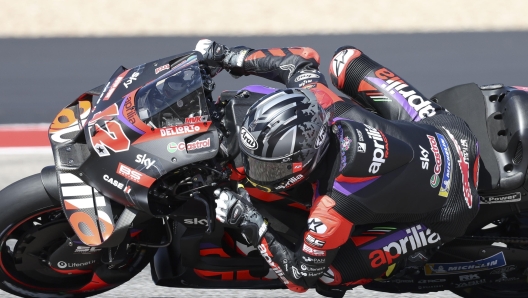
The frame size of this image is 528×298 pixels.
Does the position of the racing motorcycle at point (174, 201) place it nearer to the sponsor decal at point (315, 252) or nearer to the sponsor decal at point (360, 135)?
the sponsor decal at point (315, 252)

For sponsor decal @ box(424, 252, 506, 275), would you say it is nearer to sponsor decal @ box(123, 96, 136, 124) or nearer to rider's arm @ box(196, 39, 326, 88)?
rider's arm @ box(196, 39, 326, 88)

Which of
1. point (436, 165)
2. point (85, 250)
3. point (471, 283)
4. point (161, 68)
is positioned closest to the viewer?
point (436, 165)

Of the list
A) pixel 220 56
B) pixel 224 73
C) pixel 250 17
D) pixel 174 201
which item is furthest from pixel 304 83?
pixel 250 17

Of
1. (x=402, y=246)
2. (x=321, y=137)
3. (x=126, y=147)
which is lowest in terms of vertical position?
(x=402, y=246)

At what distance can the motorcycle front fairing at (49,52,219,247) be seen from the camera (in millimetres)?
→ 3723

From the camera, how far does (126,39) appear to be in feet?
29.5

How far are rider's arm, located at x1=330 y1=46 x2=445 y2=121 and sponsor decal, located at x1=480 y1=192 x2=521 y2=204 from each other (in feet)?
1.67

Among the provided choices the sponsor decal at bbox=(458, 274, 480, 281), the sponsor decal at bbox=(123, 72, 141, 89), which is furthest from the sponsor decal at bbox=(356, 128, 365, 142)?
the sponsor decal at bbox=(458, 274, 480, 281)

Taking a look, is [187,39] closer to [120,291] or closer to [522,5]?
[522,5]

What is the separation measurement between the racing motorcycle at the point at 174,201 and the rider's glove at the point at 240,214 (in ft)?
0.51

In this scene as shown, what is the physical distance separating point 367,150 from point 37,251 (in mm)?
1805

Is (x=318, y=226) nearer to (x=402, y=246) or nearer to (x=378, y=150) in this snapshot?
(x=378, y=150)

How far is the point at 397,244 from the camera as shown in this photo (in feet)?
13.1

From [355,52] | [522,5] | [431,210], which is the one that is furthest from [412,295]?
[522,5]
